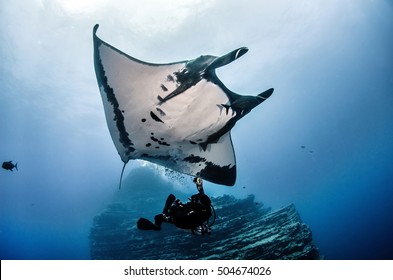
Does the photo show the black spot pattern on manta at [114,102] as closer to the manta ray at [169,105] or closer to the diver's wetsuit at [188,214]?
the manta ray at [169,105]

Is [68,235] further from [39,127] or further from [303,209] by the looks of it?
[303,209]

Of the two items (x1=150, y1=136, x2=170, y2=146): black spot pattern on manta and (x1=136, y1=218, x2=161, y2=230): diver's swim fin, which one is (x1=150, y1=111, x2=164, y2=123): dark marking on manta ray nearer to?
(x1=150, y1=136, x2=170, y2=146): black spot pattern on manta

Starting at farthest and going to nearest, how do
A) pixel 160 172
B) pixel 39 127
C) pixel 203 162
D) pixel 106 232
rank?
pixel 160 172 → pixel 39 127 → pixel 106 232 → pixel 203 162

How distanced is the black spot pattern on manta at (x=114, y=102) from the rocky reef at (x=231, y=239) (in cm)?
580

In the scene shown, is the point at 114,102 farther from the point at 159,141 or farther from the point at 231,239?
the point at 231,239

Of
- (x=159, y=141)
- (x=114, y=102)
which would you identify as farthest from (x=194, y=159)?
(x=114, y=102)

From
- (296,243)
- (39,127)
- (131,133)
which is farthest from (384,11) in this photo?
(39,127)

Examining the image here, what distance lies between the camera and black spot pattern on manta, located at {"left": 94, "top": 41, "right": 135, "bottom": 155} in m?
2.88

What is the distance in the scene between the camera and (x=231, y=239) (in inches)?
410

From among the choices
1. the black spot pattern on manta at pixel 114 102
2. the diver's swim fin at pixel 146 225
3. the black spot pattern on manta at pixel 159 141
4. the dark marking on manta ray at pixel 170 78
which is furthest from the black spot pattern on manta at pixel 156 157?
the dark marking on manta ray at pixel 170 78

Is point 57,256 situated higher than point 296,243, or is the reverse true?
point 57,256

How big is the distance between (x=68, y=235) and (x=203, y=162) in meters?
74.0

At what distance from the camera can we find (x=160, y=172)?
27.7m

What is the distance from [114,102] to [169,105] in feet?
2.72
